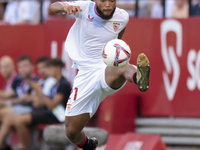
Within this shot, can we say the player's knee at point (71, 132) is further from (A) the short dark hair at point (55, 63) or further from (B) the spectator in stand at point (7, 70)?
(B) the spectator in stand at point (7, 70)

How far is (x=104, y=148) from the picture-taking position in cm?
661

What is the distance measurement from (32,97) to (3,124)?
0.77 m

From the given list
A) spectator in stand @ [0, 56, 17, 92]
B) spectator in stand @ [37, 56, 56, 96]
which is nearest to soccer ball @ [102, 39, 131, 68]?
spectator in stand @ [37, 56, 56, 96]

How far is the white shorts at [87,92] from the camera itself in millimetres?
5180

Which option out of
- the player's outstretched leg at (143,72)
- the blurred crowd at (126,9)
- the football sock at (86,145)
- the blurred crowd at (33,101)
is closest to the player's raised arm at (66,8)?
the player's outstretched leg at (143,72)

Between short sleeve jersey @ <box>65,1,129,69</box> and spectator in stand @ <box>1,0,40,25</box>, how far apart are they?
458 centimetres

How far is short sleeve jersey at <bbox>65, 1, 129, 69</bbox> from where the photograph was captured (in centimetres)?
520

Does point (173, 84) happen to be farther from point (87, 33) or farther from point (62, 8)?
point (62, 8)

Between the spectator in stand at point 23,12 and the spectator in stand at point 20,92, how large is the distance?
1532 mm

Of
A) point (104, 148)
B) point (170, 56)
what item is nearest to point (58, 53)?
point (170, 56)

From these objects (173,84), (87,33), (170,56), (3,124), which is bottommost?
(3,124)

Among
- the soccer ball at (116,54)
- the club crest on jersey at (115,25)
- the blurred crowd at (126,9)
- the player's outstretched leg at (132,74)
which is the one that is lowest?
the player's outstretched leg at (132,74)

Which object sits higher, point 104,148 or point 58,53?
point 58,53

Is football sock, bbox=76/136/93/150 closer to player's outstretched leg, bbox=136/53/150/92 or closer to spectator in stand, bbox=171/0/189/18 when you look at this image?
player's outstretched leg, bbox=136/53/150/92
